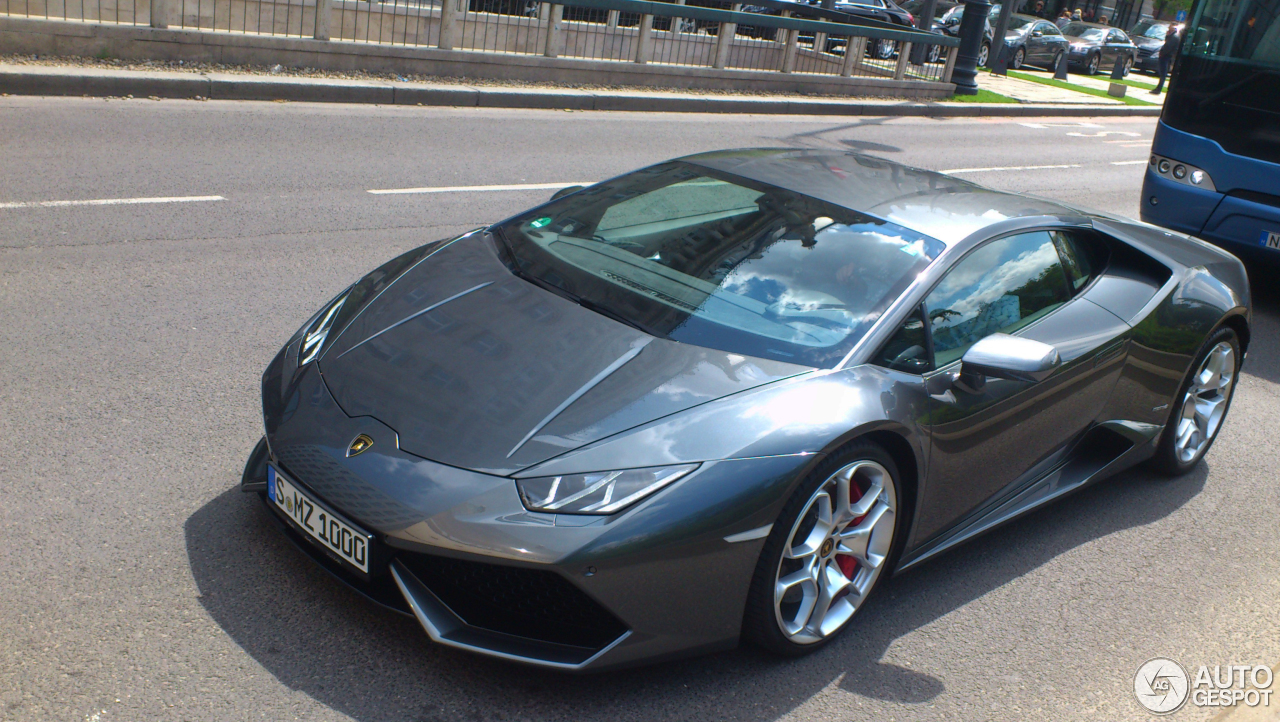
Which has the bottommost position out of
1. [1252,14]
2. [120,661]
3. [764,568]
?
[120,661]

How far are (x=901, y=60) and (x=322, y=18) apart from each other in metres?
11.4

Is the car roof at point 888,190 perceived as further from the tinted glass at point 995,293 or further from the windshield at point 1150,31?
the windshield at point 1150,31

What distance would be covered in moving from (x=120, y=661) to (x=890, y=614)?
2.24 meters

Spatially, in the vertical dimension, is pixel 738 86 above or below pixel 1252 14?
below

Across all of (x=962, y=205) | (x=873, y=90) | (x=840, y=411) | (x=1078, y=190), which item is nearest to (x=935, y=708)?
(x=840, y=411)

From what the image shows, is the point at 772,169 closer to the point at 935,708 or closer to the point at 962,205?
the point at 962,205

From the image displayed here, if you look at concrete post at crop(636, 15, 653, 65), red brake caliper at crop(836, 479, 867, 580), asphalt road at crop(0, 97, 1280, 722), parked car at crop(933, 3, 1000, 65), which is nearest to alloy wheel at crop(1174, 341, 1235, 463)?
asphalt road at crop(0, 97, 1280, 722)

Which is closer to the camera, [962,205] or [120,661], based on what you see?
[120,661]

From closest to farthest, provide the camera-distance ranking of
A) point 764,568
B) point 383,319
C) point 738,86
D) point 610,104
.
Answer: point 764,568
point 383,319
point 610,104
point 738,86

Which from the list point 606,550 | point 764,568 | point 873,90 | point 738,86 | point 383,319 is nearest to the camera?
point 606,550

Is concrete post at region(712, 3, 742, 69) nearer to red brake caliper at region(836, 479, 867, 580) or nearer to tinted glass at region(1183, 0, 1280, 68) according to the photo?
tinted glass at region(1183, 0, 1280, 68)

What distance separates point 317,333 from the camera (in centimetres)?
352

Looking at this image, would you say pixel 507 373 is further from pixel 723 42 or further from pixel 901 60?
pixel 901 60

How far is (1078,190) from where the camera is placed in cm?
1277
